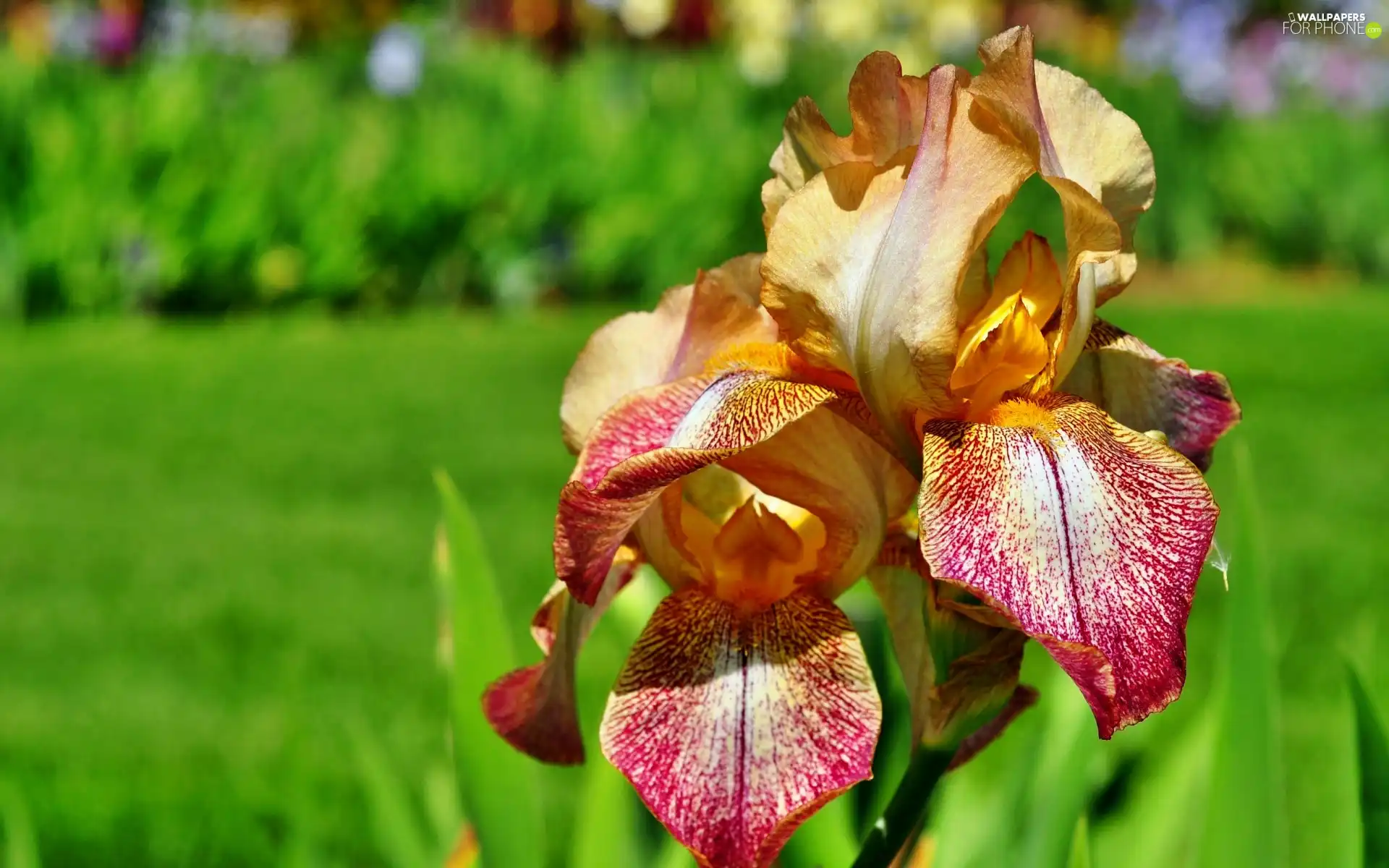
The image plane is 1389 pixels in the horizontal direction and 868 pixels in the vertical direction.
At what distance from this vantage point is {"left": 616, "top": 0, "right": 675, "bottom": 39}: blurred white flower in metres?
9.97

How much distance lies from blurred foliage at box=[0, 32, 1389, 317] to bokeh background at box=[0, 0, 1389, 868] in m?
0.02

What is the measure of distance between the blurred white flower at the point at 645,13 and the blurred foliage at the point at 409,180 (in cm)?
43

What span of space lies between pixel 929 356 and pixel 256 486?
377 centimetres

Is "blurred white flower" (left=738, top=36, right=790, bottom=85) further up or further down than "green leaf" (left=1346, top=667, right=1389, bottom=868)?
further down

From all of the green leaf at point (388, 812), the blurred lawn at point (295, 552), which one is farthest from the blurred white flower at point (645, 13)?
the green leaf at point (388, 812)

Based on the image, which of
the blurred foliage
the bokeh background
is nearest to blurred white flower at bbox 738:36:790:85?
the bokeh background

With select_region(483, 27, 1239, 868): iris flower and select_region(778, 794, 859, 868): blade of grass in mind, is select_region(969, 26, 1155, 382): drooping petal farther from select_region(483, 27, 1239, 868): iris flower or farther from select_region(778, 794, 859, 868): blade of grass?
select_region(778, 794, 859, 868): blade of grass

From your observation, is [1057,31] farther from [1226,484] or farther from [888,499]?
[888,499]

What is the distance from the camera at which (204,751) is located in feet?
8.20

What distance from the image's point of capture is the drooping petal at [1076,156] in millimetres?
657

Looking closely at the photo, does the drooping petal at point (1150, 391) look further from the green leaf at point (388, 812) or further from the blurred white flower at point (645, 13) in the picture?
the blurred white flower at point (645, 13)

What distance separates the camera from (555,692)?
2.52ft

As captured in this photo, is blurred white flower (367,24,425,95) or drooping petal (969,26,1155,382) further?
blurred white flower (367,24,425,95)

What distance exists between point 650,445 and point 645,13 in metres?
9.76
